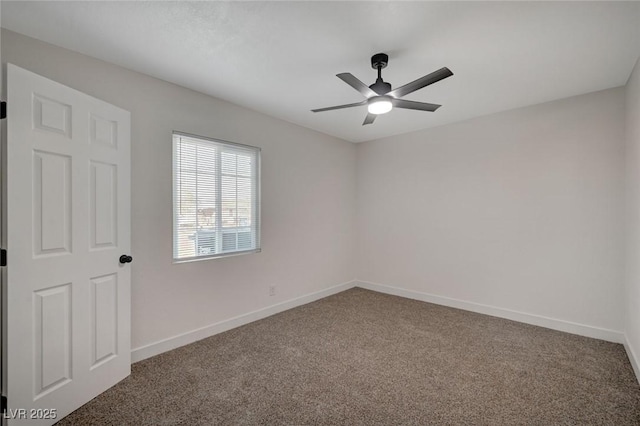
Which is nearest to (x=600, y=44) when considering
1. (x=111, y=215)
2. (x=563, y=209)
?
(x=563, y=209)

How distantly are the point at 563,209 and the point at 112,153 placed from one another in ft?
14.9

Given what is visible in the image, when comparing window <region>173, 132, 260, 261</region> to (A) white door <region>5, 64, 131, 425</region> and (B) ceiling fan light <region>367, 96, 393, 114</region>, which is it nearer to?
(A) white door <region>5, 64, 131, 425</region>

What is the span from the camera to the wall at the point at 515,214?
298 cm

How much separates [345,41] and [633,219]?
117 inches

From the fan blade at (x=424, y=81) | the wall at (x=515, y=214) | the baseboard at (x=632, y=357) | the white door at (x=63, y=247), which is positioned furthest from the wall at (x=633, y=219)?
the white door at (x=63, y=247)

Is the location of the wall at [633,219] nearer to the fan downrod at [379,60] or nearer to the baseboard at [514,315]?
the baseboard at [514,315]

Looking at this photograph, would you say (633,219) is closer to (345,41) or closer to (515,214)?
(515,214)

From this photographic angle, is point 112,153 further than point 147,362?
No

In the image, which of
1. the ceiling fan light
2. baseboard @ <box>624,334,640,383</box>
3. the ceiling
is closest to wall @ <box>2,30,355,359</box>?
the ceiling

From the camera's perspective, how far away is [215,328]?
312cm

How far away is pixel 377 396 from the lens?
207 centimetres

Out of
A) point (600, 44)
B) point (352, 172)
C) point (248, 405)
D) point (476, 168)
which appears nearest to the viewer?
point (248, 405)

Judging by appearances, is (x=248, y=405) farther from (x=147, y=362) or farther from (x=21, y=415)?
(x=21, y=415)

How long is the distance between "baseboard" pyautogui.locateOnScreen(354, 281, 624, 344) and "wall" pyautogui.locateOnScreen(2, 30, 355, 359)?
1084 millimetres
